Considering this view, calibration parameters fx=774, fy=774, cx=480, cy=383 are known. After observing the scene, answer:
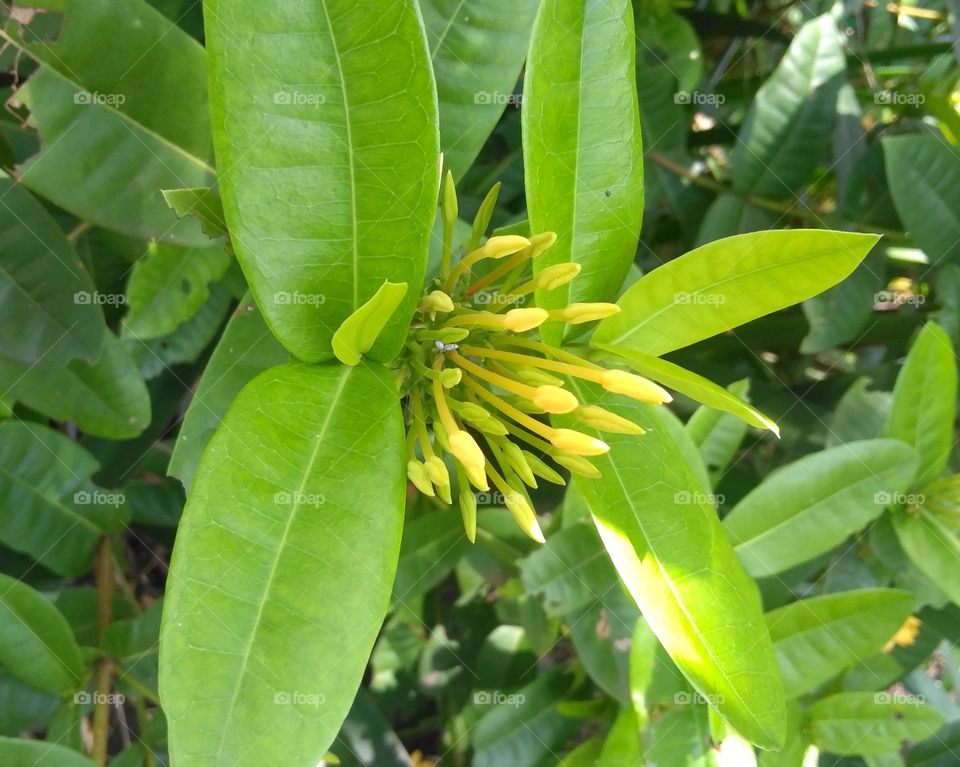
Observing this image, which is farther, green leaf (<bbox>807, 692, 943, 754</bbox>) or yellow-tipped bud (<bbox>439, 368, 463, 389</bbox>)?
green leaf (<bbox>807, 692, 943, 754</bbox>)

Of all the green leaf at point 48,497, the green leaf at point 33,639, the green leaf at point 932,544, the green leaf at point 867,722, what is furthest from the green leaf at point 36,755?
the green leaf at point 932,544

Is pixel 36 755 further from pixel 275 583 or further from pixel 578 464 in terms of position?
pixel 578 464

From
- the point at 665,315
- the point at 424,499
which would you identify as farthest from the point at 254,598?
the point at 424,499

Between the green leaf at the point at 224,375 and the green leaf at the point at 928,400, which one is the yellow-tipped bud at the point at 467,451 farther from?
the green leaf at the point at 928,400

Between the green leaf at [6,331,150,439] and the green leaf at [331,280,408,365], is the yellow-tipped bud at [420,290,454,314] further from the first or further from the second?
the green leaf at [6,331,150,439]

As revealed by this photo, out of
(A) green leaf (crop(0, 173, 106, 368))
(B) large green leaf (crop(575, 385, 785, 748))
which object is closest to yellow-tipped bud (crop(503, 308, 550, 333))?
(B) large green leaf (crop(575, 385, 785, 748))
